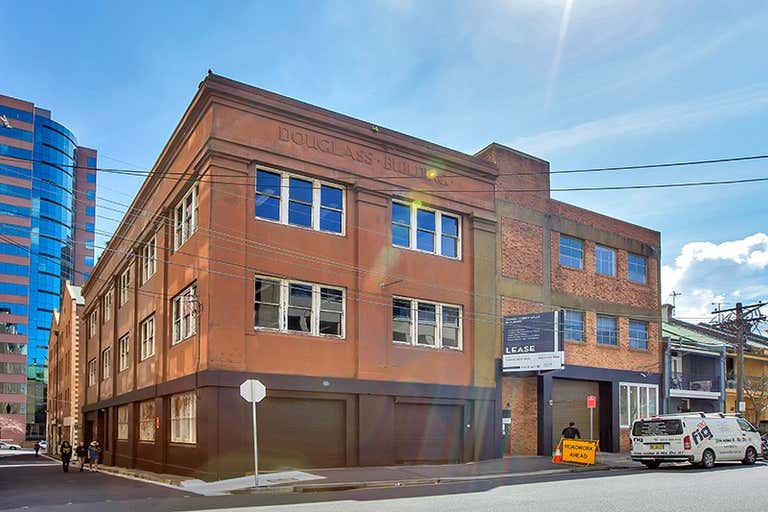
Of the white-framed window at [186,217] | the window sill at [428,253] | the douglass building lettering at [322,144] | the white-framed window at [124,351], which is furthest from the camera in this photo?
the white-framed window at [124,351]

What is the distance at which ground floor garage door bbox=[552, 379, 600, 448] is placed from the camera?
30.7 meters

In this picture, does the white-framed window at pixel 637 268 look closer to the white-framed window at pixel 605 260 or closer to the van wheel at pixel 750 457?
the white-framed window at pixel 605 260

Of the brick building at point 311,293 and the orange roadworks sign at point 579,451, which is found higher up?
the brick building at point 311,293

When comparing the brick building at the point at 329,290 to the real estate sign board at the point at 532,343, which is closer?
the brick building at the point at 329,290

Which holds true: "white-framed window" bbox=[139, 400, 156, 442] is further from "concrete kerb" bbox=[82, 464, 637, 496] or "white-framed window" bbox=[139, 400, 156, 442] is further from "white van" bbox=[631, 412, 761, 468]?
"white van" bbox=[631, 412, 761, 468]

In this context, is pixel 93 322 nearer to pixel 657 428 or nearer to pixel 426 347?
pixel 426 347

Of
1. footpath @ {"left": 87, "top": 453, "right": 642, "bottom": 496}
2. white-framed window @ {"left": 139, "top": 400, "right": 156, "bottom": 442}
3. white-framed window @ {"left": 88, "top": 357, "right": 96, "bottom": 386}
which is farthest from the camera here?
white-framed window @ {"left": 88, "top": 357, "right": 96, "bottom": 386}

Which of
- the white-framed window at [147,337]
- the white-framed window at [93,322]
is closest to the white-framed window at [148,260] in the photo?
the white-framed window at [147,337]

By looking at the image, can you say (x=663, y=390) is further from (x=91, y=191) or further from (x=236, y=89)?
(x=91, y=191)

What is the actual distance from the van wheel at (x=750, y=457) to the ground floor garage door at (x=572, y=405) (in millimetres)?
6951

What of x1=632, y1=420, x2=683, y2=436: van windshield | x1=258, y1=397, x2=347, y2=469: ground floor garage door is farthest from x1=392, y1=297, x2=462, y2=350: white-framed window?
x1=632, y1=420, x2=683, y2=436: van windshield

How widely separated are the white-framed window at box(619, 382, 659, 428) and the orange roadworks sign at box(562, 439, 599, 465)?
8.51 meters

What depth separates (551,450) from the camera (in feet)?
95.6

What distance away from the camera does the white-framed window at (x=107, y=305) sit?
4119cm
